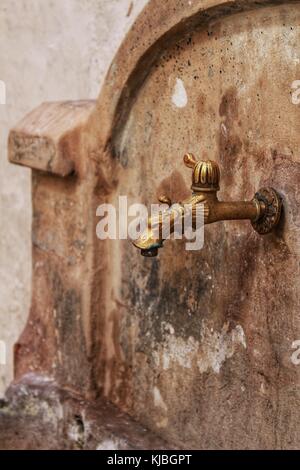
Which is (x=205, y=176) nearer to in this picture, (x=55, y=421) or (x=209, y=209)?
(x=209, y=209)

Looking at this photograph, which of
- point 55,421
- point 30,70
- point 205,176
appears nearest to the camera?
point 205,176

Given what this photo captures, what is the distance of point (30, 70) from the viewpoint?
2482mm

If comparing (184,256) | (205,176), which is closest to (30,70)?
(184,256)

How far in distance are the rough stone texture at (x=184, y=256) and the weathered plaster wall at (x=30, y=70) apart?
281 mm

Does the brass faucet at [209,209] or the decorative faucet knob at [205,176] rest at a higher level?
the decorative faucet knob at [205,176]

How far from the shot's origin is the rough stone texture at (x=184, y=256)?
5.19ft

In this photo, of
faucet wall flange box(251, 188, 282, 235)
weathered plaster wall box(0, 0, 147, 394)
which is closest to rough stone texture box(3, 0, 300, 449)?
faucet wall flange box(251, 188, 282, 235)

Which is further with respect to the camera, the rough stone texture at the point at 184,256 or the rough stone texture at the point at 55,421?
the rough stone texture at the point at 55,421

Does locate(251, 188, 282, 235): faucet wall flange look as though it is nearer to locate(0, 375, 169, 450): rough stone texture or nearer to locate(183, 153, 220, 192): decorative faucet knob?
locate(183, 153, 220, 192): decorative faucet knob

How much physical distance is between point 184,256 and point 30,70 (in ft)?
2.86

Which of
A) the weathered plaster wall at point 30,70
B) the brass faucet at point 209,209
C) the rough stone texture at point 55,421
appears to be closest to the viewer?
the brass faucet at point 209,209

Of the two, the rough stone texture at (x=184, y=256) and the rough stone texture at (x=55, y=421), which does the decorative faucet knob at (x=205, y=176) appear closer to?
the rough stone texture at (x=184, y=256)

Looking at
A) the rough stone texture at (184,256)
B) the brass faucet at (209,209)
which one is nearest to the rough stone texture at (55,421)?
the rough stone texture at (184,256)
